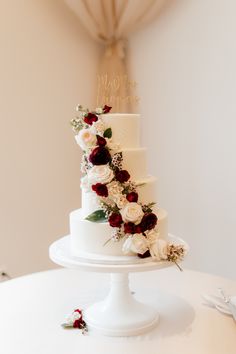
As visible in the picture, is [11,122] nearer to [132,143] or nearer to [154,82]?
[154,82]

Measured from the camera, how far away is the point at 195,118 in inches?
95.0

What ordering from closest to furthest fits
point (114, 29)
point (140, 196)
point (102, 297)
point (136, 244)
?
point (136, 244), point (140, 196), point (102, 297), point (114, 29)

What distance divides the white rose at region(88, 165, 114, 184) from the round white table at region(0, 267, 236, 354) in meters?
0.44

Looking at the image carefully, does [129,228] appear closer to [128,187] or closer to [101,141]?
[128,187]

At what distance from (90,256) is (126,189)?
0.73 feet

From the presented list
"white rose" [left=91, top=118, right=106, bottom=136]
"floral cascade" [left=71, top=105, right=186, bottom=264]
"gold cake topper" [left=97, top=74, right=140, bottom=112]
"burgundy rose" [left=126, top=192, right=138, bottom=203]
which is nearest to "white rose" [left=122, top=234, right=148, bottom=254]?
"floral cascade" [left=71, top=105, right=186, bottom=264]

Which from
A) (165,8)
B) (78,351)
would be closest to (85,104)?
(165,8)

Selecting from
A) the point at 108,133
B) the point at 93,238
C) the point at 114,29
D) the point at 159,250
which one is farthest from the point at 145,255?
the point at 114,29

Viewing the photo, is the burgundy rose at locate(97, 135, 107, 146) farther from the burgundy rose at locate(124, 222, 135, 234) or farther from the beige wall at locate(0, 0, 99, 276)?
the beige wall at locate(0, 0, 99, 276)

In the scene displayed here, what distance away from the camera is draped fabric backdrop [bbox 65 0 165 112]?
243 cm

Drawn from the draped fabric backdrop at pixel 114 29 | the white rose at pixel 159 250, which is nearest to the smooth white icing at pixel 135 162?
the white rose at pixel 159 250

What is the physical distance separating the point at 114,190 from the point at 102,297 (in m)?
0.47

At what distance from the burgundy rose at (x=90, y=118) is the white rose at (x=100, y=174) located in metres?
0.14

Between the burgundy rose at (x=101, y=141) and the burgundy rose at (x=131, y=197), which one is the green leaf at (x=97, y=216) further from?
the burgundy rose at (x=101, y=141)
